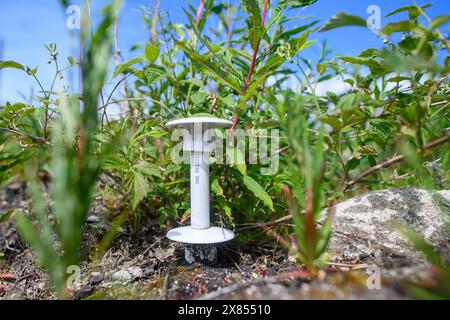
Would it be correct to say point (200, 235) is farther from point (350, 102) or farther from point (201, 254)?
point (350, 102)

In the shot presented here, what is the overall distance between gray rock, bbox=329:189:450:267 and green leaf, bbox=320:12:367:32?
0.60 m

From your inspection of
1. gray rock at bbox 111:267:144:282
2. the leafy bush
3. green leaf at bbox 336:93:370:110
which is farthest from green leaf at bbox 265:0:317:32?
gray rock at bbox 111:267:144:282

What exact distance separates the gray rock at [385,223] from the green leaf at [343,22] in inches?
23.7

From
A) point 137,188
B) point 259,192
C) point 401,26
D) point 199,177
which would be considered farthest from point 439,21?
point 137,188

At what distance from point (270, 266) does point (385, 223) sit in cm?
45

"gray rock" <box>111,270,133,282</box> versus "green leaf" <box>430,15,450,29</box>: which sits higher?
"green leaf" <box>430,15,450,29</box>

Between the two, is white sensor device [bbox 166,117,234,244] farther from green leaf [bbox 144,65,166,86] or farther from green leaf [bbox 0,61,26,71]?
green leaf [bbox 0,61,26,71]

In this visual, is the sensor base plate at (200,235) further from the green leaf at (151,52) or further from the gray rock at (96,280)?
the green leaf at (151,52)

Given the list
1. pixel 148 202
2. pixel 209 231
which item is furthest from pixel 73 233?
pixel 148 202

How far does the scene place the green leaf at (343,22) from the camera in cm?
78

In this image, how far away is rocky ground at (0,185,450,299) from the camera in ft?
2.45

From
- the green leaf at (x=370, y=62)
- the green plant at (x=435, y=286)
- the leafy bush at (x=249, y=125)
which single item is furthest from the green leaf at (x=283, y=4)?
the green plant at (x=435, y=286)

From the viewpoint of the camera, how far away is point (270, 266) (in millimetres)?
1198

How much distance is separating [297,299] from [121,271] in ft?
2.25
